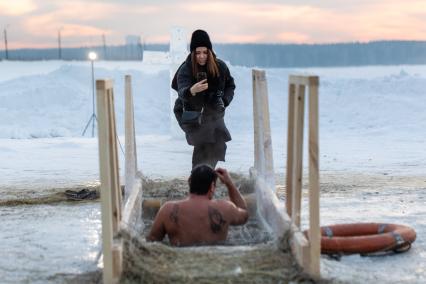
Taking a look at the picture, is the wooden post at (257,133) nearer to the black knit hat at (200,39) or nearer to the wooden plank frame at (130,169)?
the black knit hat at (200,39)

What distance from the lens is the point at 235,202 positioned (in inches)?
253

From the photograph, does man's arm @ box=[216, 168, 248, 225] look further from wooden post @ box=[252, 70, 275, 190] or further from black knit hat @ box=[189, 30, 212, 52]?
black knit hat @ box=[189, 30, 212, 52]

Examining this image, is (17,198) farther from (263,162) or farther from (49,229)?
(263,162)

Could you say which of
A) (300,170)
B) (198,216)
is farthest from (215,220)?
(300,170)

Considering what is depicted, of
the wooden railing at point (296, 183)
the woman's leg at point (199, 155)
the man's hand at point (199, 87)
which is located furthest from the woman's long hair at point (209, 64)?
the woman's leg at point (199, 155)

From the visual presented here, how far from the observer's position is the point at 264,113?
7.53 meters

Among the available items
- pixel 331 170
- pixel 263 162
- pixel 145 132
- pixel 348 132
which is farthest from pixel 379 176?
pixel 145 132

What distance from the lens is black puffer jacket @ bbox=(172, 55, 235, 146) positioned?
25.5ft

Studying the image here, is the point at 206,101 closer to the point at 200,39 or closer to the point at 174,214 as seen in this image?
the point at 200,39

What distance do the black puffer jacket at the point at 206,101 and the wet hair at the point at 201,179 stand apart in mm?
2087

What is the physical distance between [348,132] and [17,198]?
34.3 feet

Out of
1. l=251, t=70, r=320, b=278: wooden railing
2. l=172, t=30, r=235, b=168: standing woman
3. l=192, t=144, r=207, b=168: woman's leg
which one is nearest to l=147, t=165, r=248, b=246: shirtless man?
l=251, t=70, r=320, b=278: wooden railing

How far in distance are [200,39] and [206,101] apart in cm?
68

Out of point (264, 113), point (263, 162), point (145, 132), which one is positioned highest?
point (264, 113)
